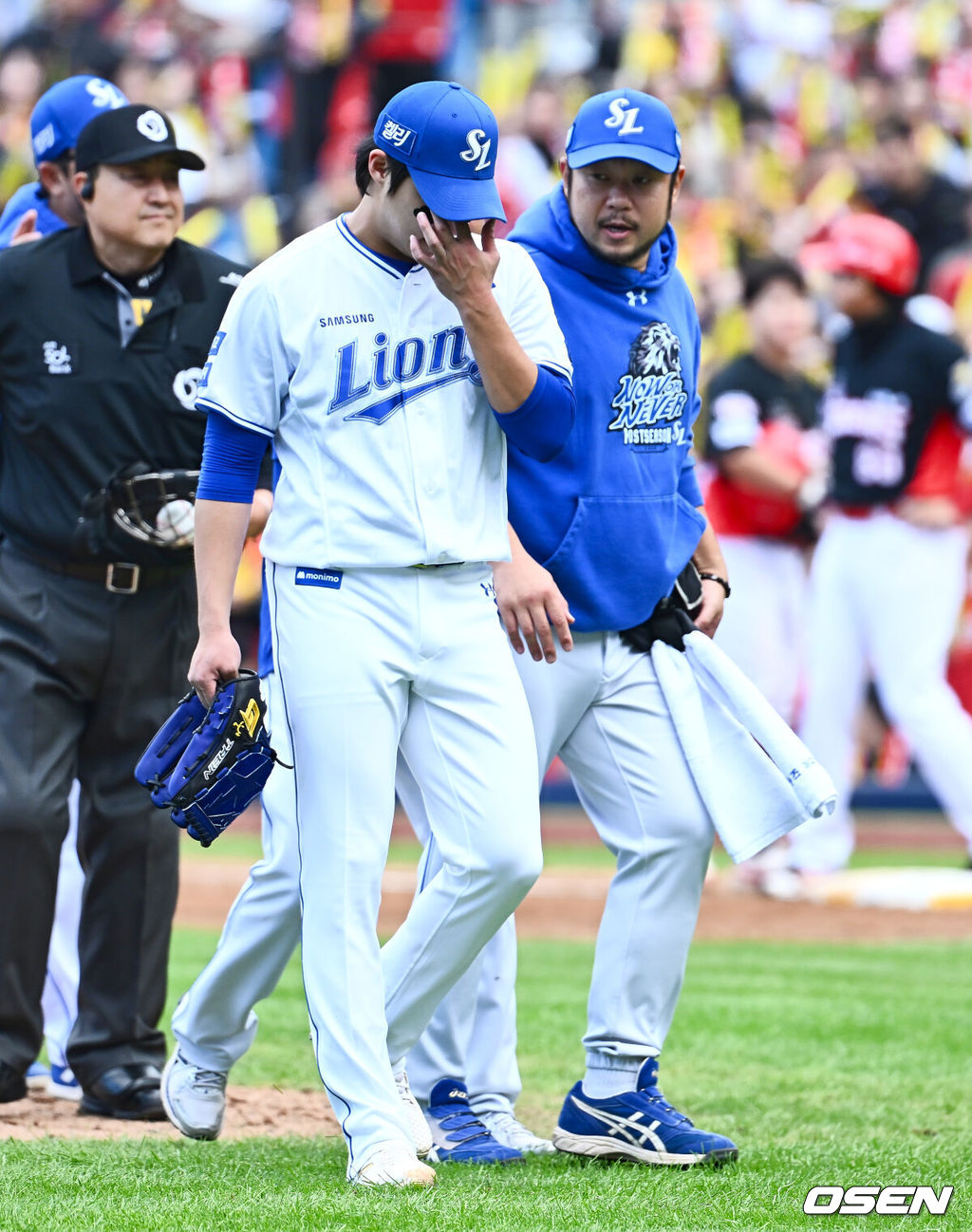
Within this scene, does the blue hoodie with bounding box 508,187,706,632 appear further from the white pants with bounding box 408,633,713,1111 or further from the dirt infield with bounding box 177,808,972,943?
the dirt infield with bounding box 177,808,972,943

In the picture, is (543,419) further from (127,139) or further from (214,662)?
(127,139)

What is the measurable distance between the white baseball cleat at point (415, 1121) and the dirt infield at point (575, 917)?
0.84m

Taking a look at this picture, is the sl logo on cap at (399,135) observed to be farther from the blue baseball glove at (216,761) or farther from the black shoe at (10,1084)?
the black shoe at (10,1084)

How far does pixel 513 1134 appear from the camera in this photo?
4.40m

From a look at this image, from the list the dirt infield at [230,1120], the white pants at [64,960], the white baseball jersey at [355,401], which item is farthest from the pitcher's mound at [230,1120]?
the white baseball jersey at [355,401]

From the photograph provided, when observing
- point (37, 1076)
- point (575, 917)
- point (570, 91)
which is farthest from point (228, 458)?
point (570, 91)

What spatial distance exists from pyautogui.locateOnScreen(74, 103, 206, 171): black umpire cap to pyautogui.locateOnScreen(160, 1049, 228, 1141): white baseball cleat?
7.22 feet

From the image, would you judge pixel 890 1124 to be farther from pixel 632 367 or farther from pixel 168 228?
pixel 168 228

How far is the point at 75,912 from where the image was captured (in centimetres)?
557

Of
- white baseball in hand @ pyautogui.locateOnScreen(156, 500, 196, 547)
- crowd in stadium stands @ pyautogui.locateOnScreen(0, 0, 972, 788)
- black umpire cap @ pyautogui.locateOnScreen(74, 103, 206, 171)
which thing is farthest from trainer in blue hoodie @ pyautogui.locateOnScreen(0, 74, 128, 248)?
crowd in stadium stands @ pyautogui.locateOnScreen(0, 0, 972, 788)

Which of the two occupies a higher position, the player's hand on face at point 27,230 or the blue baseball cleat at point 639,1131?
the player's hand on face at point 27,230

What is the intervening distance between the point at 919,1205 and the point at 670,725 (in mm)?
1194

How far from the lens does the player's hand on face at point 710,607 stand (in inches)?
181

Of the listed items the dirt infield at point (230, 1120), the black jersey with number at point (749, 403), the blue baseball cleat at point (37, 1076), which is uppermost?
the black jersey with number at point (749, 403)
